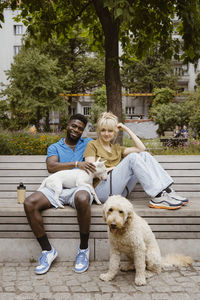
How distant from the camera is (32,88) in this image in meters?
20.7

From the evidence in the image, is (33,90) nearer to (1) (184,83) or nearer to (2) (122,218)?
(2) (122,218)

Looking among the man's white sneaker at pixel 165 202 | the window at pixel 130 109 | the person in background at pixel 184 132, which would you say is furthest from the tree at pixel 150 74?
the man's white sneaker at pixel 165 202

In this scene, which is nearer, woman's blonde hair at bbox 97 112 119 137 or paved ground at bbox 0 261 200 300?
paved ground at bbox 0 261 200 300

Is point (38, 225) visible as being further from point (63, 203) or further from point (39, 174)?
point (39, 174)

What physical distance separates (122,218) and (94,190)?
0.97 m

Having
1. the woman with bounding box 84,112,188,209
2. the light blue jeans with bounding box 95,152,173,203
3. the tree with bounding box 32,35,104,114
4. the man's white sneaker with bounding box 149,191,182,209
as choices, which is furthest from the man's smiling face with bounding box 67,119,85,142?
the tree with bounding box 32,35,104,114

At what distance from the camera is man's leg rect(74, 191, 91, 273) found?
10.9 feet

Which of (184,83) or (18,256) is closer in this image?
(18,256)

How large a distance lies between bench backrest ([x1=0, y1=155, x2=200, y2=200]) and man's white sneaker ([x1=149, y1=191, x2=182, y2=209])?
91cm

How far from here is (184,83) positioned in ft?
135

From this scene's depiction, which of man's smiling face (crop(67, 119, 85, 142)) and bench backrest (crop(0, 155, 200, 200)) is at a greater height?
man's smiling face (crop(67, 119, 85, 142))

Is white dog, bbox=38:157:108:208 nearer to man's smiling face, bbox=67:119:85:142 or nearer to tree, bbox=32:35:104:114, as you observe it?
man's smiling face, bbox=67:119:85:142

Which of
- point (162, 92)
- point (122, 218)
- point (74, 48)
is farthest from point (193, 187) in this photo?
point (162, 92)

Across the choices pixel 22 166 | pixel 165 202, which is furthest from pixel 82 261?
pixel 22 166
